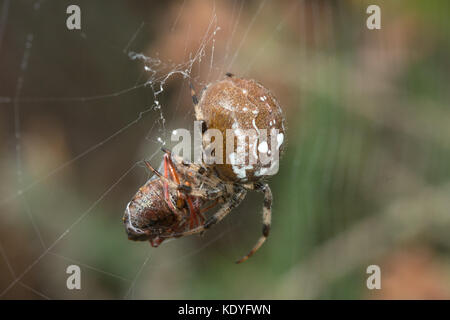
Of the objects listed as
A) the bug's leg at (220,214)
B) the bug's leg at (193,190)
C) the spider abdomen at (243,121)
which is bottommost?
the bug's leg at (220,214)

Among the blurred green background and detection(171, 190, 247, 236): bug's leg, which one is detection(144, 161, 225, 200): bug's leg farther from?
the blurred green background

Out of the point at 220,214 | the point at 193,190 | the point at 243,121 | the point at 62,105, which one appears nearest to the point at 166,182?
the point at 193,190

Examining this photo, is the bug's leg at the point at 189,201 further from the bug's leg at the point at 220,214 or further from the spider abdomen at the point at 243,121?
the spider abdomen at the point at 243,121

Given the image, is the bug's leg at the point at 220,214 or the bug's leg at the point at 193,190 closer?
the bug's leg at the point at 193,190

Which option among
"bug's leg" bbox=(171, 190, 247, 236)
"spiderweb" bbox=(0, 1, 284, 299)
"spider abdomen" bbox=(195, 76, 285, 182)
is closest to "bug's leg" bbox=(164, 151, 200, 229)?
"bug's leg" bbox=(171, 190, 247, 236)

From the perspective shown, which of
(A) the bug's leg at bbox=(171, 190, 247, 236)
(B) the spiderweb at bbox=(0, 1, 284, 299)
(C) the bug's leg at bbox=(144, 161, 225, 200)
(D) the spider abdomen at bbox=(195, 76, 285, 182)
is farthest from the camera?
(B) the spiderweb at bbox=(0, 1, 284, 299)

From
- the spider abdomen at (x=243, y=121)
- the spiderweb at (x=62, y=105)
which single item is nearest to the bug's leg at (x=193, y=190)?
the spider abdomen at (x=243, y=121)
